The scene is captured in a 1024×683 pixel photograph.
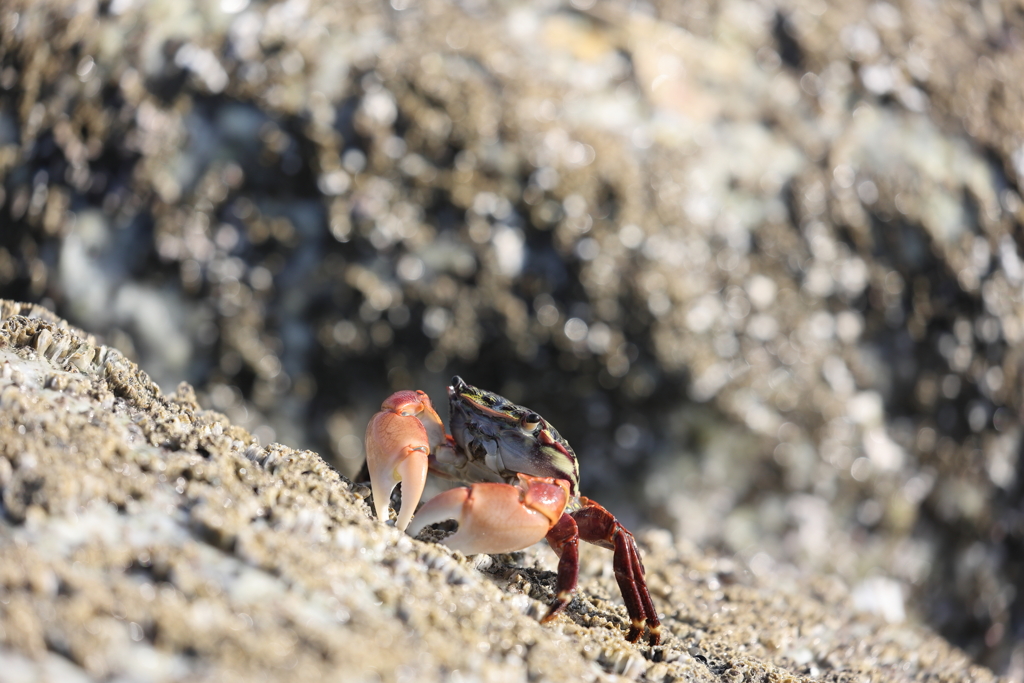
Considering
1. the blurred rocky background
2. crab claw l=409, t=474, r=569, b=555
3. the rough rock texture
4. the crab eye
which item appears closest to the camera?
the rough rock texture

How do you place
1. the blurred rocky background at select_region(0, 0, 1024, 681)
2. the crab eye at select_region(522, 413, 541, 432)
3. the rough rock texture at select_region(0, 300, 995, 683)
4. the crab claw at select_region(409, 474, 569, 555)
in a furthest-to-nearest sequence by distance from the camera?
the blurred rocky background at select_region(0, 0, 1024, 681), the crab eye at select_region(522, 413, 541, 432), the crab claw at select_region(409, 474, 569, 555), the rough rock texture at select_region(0, 300, 995, 683)

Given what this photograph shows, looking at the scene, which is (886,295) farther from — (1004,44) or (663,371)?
(1004,44)

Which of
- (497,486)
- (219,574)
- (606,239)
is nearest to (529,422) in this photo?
(497,486)

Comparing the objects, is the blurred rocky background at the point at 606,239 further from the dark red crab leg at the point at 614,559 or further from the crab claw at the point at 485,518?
the crab claw at the point at 485,518

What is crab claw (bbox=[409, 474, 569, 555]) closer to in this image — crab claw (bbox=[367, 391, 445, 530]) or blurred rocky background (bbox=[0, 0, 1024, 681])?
crab claw (bbox=[367, 391, 445, 530])

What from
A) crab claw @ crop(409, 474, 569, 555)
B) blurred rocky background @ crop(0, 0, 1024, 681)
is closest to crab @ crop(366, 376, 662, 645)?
crab claw @ crop(409, 474, 569, 555)

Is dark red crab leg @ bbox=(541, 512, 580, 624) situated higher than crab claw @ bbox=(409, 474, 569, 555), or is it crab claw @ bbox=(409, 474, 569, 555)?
crab claw @ bbox=(409, 474, 569, 555)

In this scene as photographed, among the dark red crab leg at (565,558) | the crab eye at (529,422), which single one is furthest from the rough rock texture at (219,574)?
the crab eye at (529,422)

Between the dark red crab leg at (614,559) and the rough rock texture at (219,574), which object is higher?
the rough rock texture at (219,574)
